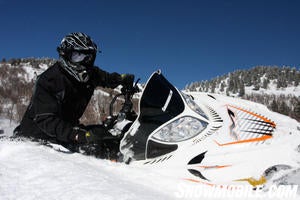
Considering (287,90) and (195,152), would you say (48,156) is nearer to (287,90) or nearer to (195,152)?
(195,152)

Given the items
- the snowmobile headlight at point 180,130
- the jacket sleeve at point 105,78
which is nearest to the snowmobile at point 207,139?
the snowmobile headlight at point 180,130

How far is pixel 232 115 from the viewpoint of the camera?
120 inches

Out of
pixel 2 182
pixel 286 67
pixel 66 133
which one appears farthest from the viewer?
pixel 286 67

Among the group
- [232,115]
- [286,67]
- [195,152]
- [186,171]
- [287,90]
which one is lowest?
[186,171]

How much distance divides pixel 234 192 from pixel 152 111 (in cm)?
135

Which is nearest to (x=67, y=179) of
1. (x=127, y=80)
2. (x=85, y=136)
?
(x=85, y=136)

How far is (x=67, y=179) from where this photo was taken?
216cm

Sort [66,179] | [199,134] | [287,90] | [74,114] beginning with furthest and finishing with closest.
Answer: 1. [287,90]
2. [74,114]
3. [199,134]
4. [66,179]

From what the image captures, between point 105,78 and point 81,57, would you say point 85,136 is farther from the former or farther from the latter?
point 105,78

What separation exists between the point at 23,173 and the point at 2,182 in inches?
8.9

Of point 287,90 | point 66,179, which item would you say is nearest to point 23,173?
point 66,179

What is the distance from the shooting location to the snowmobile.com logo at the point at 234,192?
231cm

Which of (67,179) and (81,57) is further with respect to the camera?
(81,57)

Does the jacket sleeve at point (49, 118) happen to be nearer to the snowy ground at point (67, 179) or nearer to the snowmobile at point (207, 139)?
the snowy ground at point (67, 179)
